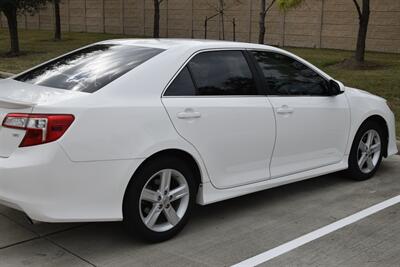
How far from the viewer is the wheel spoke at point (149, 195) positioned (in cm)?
414

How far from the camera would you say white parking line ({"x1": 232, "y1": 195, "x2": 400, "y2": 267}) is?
159 inches

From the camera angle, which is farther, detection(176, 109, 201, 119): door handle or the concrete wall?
the concrete wall

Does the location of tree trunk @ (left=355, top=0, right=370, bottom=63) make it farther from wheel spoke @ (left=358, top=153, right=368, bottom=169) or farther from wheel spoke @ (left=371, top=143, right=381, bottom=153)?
wheel spoke @ (left=358, top=153, right=368, bottom=169)

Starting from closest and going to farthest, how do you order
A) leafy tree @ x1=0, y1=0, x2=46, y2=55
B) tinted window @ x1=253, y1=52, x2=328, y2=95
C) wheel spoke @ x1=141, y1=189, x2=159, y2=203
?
wheel spoke @ x1=141, y1=189, x2=159, y2=203 → tinted window @ x1=253, y1=52, x2=328, y2=95 → leafy tree @ x1=0, y1=0, x2=46, y2=55

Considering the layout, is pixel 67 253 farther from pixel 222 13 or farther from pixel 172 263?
pixel 222 13

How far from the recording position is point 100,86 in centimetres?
412

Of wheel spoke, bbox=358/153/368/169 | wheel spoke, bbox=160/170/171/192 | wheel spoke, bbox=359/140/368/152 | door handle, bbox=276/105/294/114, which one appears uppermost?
door handle, bbox=276/105/294/114

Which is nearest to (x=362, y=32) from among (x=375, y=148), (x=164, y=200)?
(x=375, y=148)

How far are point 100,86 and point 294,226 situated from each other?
6.74ft

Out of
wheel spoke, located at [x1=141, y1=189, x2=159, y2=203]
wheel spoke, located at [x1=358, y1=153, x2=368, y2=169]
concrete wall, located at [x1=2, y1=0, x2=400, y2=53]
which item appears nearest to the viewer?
wheel spoke, located at [x1=141, y1=189, x2=159, y2=203]

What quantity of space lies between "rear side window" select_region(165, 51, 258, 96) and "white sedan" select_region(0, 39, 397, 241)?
1 centimetres

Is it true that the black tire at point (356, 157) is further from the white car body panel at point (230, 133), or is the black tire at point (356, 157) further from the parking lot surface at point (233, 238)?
the white car body panel at point (230, 133)

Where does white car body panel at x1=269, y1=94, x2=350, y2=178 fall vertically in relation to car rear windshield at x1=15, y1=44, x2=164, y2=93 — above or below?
below

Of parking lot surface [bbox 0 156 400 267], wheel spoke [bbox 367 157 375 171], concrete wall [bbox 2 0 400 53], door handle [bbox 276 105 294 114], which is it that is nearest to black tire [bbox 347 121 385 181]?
wheel spoke [bbox 367 157 375 171]
